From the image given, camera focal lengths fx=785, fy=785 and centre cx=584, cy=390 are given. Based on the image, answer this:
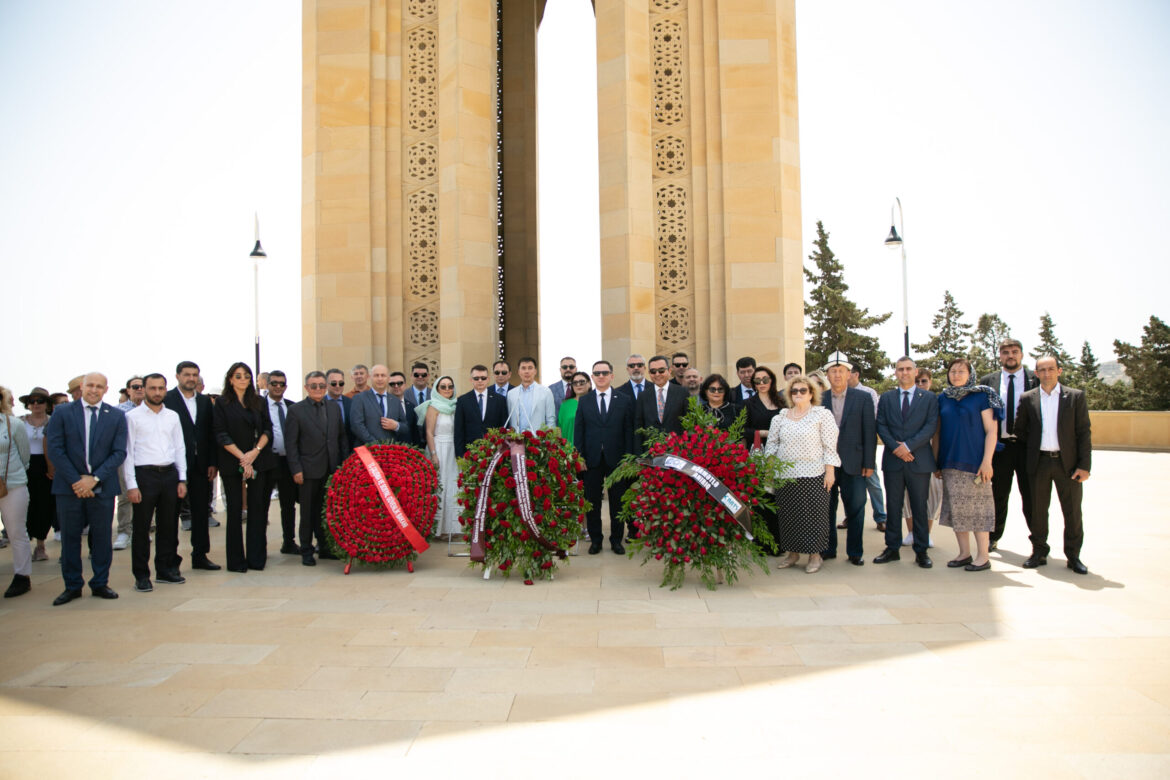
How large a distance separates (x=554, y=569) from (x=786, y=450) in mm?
2668

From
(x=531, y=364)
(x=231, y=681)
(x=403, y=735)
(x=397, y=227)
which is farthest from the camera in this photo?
(x=397, y=227)

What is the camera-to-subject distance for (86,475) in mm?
7219

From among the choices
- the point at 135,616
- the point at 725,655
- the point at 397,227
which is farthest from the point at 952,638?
the point at 397,227

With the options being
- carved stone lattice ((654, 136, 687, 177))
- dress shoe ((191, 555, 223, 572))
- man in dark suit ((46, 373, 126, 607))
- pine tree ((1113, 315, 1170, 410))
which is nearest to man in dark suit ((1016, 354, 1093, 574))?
carved stone lattice ((654, 136, 687, 177))

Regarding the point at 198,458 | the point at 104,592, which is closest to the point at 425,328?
the point at 198,458

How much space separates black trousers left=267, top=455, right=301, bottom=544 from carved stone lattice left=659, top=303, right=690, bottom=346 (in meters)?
6.66

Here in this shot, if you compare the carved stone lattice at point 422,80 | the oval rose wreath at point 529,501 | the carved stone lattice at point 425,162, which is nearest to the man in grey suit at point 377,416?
the oval rose wreath at point 529,501

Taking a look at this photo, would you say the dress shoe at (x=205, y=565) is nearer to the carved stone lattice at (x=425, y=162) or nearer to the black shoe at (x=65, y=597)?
the black shoe at (x=65, y=597)

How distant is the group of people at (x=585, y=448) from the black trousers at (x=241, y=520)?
0.05 ft

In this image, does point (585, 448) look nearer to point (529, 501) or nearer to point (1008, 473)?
point (529, 501)

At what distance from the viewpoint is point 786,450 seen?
26.2 ft

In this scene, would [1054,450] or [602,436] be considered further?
[602,436]

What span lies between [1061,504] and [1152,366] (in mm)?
33910

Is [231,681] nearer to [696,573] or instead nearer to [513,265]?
[696,573]
